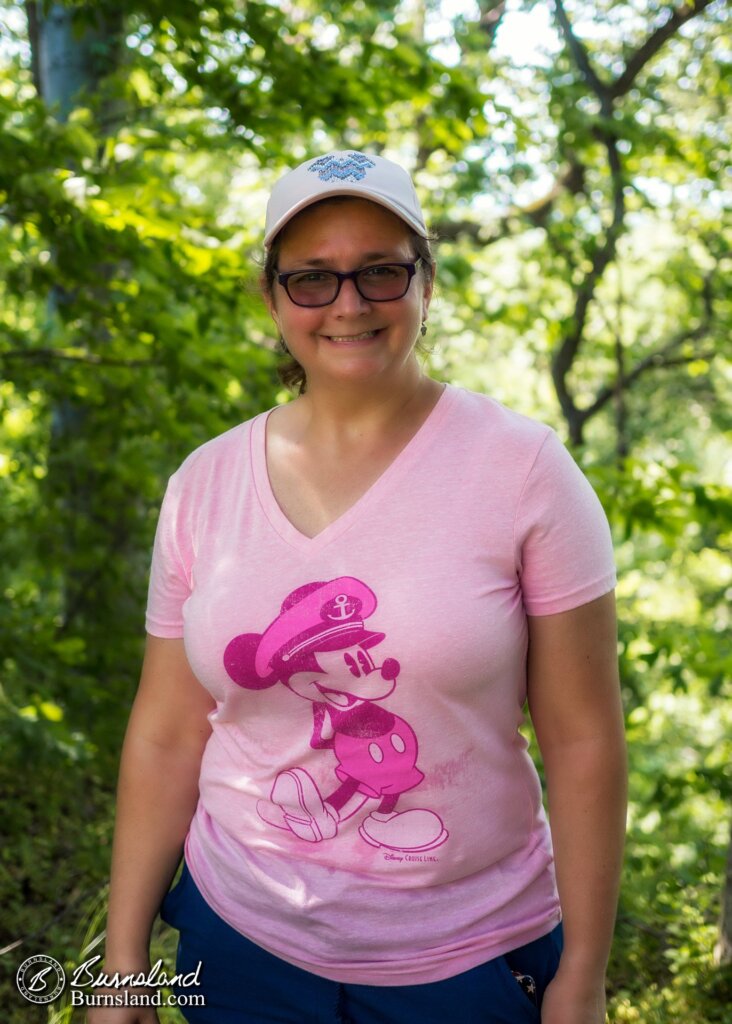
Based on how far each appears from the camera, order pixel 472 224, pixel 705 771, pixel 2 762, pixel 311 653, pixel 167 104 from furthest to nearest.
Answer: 1. pixel 472 224
2. pixel 167 104
3. pixel 2 762
4. pixel 705 771
5. pixel 311 653

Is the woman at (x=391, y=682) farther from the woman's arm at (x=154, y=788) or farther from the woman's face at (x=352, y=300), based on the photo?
the woman's arm at (x=154, y=788)

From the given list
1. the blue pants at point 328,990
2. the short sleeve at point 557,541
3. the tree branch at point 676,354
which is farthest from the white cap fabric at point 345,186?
the tree branch at point 676,354

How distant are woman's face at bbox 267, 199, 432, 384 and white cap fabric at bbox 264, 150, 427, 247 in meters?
0.03

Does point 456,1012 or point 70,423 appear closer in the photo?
point 456,1012

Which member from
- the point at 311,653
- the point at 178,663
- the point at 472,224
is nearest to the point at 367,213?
the point at 311,653

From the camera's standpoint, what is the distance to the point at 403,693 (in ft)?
4.92

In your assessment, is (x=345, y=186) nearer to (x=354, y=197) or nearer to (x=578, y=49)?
(x=354, y=197)

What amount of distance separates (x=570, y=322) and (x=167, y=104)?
134 inches

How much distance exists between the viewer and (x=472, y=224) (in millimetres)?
8398

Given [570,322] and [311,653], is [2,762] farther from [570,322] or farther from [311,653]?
[570,322]

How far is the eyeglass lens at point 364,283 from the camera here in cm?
164

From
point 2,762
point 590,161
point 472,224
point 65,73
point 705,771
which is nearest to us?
point 705,771

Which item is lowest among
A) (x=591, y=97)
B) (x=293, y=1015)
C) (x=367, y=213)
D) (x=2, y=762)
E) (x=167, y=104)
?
(x=2, y=762)

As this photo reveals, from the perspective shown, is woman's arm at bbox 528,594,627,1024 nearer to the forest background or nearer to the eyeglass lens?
the eyeglass lens
